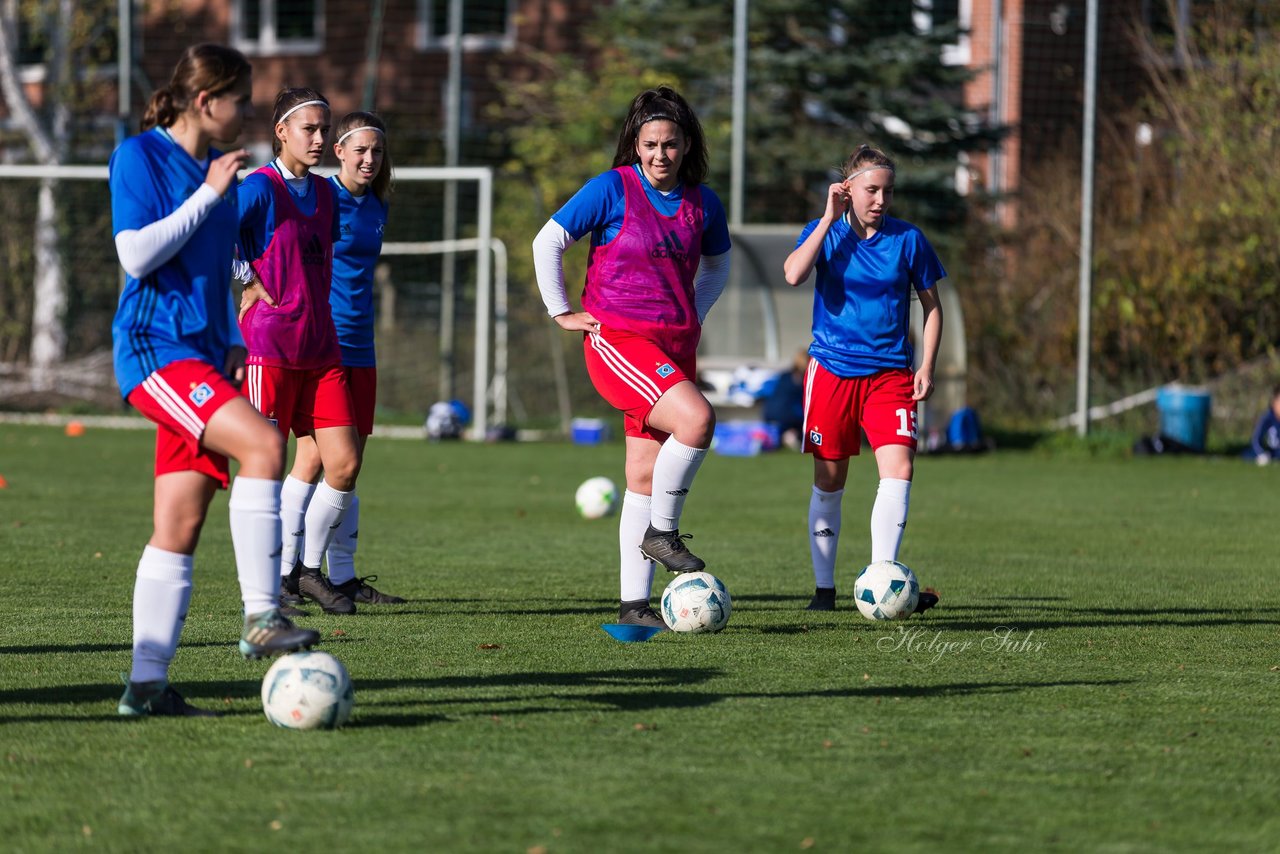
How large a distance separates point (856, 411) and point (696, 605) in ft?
4.19

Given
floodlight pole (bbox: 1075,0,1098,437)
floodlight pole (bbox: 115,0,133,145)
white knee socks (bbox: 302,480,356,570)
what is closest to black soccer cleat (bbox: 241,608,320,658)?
white knee socks (bbox: 302,480,356,570)

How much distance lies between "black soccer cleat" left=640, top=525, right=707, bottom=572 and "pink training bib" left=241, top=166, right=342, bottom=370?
148 cm

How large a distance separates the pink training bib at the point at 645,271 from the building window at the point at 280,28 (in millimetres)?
23910

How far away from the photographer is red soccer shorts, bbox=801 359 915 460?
23.3 ft

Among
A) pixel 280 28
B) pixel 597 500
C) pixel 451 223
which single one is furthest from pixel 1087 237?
pixel 280 28

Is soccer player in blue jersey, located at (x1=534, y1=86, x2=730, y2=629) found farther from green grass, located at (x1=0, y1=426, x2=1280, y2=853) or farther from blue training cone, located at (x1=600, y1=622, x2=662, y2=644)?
green grass, located at (x1=0, y1=426, x2=1280, y2=853)

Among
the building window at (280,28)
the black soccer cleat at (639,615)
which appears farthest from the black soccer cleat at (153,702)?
the building window at (280,28)

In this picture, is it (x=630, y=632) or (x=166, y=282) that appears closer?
(x=166, y=282)

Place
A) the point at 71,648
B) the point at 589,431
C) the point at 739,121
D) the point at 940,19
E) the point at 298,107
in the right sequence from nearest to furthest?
the point at 71,648 < the point at 298,107 < the point at 589,431 < the point at 739,121 < the point at 940,19

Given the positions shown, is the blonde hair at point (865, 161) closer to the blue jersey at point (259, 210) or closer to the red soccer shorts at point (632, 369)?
the red soccer shorts at point (632, 369)

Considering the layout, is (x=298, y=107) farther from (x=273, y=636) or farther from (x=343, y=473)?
(x=273, y=636)

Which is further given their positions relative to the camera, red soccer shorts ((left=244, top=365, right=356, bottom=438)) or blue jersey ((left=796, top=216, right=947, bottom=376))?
blue jersey ((left=796, top=216, right=947, bottom=376))

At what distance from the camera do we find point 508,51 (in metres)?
28.6

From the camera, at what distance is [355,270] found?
727 centimetres
